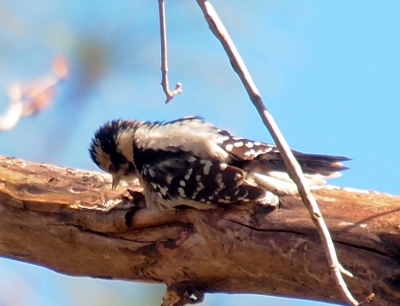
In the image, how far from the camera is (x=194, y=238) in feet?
9.35

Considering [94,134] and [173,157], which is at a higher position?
[94,134]

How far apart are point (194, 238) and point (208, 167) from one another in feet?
0.97

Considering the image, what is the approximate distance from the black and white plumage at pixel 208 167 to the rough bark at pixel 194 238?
0.22 feet

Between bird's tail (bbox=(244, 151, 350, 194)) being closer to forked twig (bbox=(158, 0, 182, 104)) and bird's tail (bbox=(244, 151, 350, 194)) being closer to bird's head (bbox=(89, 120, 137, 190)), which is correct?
forked twig (bbox=(158, 0, 182, 104))

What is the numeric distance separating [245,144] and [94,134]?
2.75 ft

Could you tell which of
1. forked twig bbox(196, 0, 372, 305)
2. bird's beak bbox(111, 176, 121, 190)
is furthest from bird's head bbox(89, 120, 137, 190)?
forked twig bbox(196, 0, 372, 305)

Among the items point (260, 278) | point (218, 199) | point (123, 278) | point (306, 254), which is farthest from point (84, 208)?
point (306, 254)

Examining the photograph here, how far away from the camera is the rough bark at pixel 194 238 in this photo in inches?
99.0

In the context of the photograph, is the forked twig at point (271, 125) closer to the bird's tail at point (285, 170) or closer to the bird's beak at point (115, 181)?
the bird's tail at point (285, 170)

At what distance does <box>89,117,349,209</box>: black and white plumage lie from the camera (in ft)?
9.25

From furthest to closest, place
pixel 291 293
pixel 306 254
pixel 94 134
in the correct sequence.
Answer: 1. pixel 94 134
2. pixel 291 293
3. pixel 306 254

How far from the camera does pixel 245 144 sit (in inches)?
118

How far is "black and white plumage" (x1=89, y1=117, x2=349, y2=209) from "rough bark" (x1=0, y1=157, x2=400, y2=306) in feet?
0.22

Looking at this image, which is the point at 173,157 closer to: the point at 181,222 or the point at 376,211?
the point at 181,222
